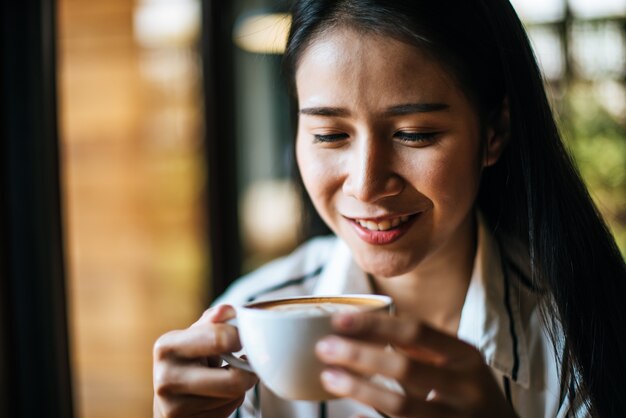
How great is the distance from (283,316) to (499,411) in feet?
0.92

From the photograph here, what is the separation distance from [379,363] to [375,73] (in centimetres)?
47

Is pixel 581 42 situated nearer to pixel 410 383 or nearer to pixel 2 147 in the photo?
pixel 2 147

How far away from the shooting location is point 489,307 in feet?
4.04

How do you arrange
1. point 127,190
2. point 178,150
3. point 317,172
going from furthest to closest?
point 127,190 → point 178,150 → point 317,172

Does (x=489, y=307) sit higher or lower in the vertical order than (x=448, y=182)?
lower

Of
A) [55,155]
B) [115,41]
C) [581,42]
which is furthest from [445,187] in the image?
[115,41]

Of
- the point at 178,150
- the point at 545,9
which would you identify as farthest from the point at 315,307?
the point at 545,9

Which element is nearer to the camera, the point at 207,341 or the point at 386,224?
the point at 207,341

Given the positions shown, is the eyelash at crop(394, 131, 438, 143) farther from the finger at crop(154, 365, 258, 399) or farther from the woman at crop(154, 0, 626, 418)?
the finger at crop(154, 365, 258, 399)

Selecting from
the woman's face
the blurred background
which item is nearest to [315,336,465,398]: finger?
the woman's face

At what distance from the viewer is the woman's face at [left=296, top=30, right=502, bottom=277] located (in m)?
0.98

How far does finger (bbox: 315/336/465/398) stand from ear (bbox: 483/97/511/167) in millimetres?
541

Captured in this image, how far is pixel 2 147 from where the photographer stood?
6.76 ft

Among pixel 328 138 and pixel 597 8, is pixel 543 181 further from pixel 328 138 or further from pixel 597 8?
pixel 597 8
